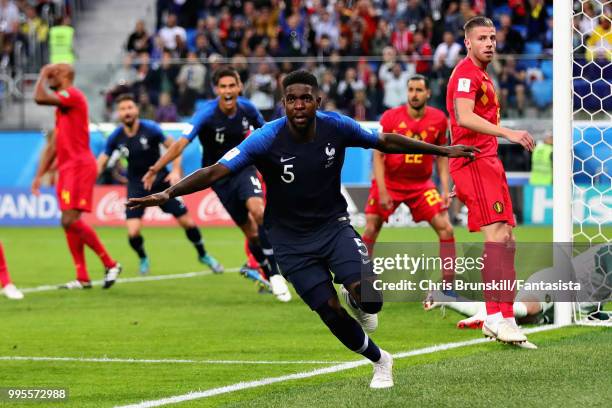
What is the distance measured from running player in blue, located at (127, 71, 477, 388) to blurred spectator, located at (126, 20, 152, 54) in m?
22.1

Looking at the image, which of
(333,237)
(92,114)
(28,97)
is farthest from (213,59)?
(333,237)

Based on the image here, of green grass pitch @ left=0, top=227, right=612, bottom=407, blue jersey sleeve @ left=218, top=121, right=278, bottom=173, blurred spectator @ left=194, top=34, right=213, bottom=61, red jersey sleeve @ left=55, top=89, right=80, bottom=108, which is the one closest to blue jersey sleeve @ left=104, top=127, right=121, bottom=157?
red jersey sleeve @ left=55, top=89, right=80, bottom=108

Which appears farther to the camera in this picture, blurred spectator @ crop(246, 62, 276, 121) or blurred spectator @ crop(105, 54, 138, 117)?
blurred spectator @ crop(105, 54, 138, 117)

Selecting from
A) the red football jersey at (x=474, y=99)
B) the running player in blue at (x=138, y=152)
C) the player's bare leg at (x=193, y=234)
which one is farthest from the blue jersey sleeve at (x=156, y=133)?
the red football jersey at (x=474, y=99)

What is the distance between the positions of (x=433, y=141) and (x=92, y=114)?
1581cm

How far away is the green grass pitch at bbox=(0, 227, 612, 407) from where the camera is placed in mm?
7066

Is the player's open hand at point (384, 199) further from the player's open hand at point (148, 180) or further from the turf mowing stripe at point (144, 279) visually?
the turf mowing stripe at point (144, 279)

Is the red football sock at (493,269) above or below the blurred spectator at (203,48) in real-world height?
below

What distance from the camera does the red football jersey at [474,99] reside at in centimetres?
895

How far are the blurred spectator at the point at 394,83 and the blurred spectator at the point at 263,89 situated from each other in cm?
236

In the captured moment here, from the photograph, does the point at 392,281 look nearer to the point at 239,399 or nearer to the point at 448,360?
the point at 448,360

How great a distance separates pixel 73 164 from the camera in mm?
14539

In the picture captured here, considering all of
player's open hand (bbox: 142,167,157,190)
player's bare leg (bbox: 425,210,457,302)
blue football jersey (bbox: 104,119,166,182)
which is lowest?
player's bare leg (bbox: 425,210,457,302)

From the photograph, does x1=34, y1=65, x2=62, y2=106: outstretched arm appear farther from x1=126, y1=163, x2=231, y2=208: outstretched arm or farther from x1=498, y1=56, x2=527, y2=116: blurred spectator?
x1=498, y1=56, x2=527, y2=116: blurred spectator
